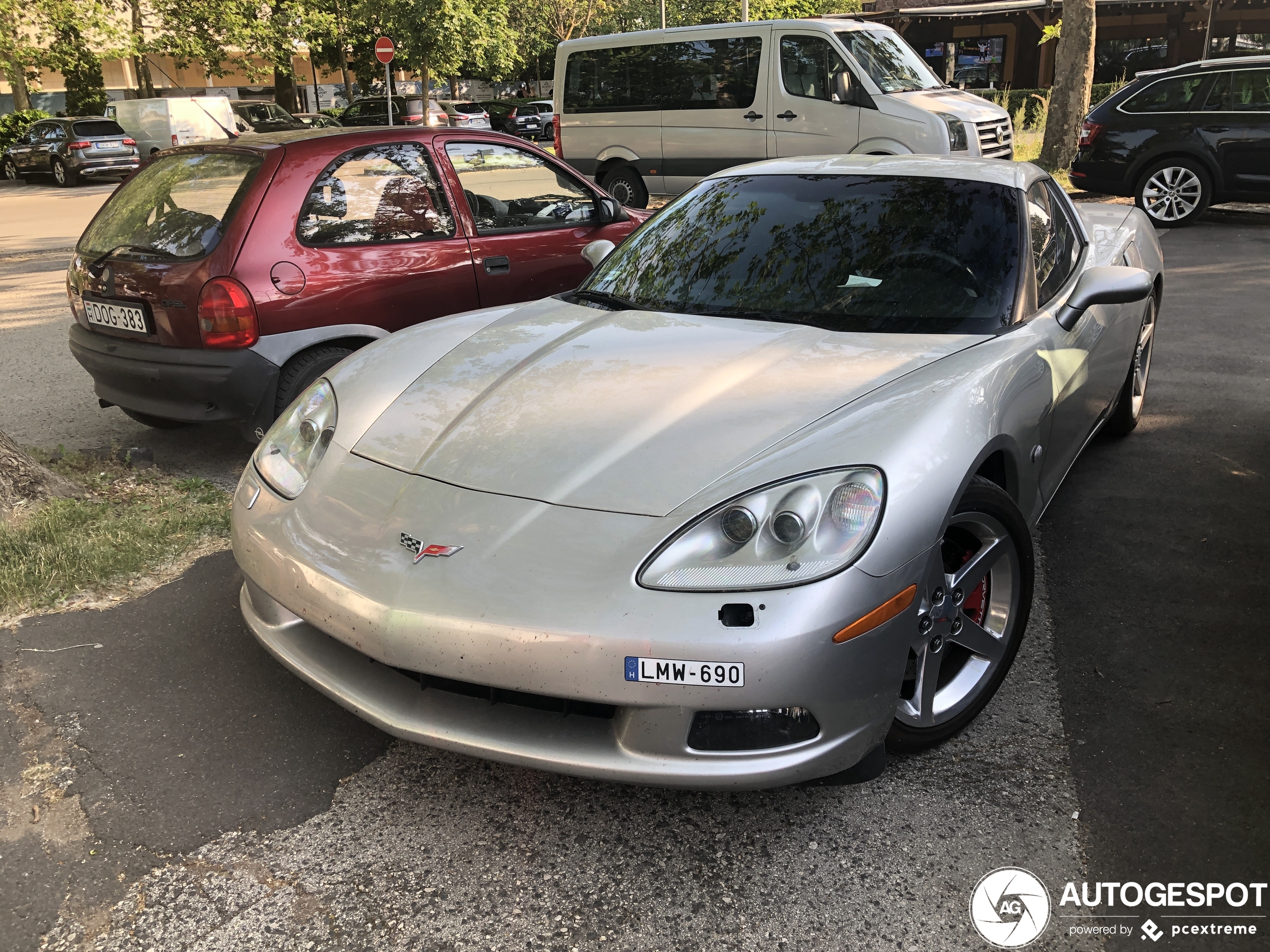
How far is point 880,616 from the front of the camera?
7.14ft

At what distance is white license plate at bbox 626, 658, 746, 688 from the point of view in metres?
2.07

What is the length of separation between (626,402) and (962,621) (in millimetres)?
1038

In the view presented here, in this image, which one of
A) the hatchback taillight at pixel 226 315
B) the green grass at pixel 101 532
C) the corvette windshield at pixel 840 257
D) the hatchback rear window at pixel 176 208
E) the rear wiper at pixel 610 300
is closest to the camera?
the corvette windshield at pixel 840 257

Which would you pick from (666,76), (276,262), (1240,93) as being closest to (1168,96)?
(1240,93)

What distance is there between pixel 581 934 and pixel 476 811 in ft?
1.64

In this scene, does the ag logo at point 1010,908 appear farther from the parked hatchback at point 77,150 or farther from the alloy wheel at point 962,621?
the parked hatchback at point 77,150

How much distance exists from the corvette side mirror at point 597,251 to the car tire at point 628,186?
912cm

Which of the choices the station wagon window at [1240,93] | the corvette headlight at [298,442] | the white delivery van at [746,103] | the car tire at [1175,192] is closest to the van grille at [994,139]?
the white delivery van at [746,103]

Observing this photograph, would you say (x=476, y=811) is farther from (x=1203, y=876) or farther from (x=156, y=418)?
(x=156, y=418)

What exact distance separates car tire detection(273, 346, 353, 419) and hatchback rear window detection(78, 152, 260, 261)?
0.60m

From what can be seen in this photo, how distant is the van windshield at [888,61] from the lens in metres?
11.2

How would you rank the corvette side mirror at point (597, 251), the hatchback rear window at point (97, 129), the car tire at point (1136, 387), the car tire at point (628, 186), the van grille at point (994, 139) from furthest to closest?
the hatchback rear window at point (97, 129), the car tire at point (628, 186), the van grille at point (994, 139), the car tire at point (1136, 387), the corvette side mirror at point (597, 251)

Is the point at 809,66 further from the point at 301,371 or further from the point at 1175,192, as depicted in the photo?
the point at 301,371

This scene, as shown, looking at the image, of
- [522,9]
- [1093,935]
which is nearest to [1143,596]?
[1093,935]
